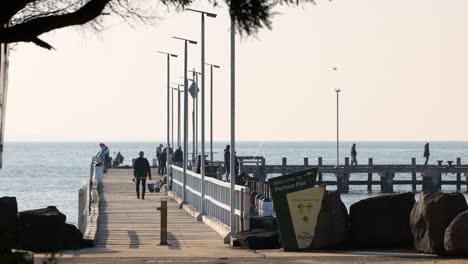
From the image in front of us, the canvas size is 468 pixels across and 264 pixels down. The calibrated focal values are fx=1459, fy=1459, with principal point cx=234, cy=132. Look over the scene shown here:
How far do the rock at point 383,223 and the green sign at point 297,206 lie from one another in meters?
0.73

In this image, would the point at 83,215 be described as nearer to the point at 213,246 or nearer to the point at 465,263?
the point at 213,246

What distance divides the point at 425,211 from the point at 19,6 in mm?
10368

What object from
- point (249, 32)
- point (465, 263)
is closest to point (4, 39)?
point (249, 32)

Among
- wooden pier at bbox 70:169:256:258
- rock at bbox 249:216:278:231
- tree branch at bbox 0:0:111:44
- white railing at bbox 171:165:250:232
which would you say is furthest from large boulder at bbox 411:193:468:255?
tree branch at bbox 0:0:111:44

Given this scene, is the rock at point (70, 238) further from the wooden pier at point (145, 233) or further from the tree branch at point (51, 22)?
the tree branch at point (51, 22)

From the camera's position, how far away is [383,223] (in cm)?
2527

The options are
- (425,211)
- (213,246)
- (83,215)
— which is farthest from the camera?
(83,215)

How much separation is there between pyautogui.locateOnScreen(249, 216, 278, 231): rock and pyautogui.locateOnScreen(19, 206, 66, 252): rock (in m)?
4.64

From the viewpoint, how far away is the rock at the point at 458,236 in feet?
74.4

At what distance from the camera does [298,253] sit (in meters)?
25.0

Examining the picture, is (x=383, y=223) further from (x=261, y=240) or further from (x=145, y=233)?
(x=145, y=233)

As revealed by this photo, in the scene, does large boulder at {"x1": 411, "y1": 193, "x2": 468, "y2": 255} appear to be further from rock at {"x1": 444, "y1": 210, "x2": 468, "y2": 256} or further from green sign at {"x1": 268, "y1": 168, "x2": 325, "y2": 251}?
green sign at {"x1": 268, "y1": 168, "x2": 325, "y2": 251}

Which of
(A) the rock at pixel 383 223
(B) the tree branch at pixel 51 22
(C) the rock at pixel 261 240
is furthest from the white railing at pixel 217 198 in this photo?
(B) the tree branch at pixel 51 22

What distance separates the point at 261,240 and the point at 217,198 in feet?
34.9
